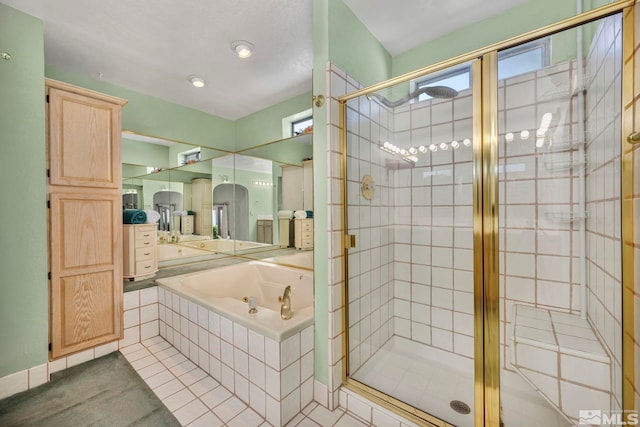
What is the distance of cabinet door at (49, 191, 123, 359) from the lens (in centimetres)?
163

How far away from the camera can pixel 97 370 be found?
1.70 metres

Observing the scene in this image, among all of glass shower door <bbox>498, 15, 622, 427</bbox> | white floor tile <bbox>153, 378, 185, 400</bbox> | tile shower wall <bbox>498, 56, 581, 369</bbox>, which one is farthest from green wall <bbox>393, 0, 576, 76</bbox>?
white floor tile <bbox>153, 378, 185, 400</bbox>

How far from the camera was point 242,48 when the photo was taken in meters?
1.81

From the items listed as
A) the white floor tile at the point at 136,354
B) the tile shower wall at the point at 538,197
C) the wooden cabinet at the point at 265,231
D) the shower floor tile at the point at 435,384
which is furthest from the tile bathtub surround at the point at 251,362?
the tile shower wall at the point at 538,197

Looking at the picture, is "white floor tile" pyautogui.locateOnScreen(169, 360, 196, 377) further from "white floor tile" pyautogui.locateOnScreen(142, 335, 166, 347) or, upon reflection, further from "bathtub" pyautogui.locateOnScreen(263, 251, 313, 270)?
"bathtub" pyautogui.locateOnScreen(263, 251, 313, 270)

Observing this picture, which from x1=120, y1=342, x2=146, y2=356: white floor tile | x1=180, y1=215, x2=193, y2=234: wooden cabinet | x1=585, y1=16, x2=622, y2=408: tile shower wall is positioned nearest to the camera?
x1=585, y1=16, x2=622, y2=408: tile shower wall

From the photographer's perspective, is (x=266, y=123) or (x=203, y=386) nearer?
(x=203, y=386)

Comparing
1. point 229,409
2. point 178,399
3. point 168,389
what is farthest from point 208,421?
point 168,389

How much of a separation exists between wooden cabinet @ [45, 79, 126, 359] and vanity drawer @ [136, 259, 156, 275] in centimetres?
30

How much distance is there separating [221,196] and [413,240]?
6.83ft

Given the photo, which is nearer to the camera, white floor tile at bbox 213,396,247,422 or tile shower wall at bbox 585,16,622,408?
tile shower wall at bbox 585,16,622,408

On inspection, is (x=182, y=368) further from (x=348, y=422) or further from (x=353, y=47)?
(x=353, y=47)

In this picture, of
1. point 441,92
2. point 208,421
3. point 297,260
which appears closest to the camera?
point 208,421

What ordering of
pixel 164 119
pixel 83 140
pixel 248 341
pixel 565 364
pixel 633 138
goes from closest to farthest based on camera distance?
pixel 633 138 → pixel 565 364 → pixel 248 341 → pixel 83 140 → pixel 164 119
